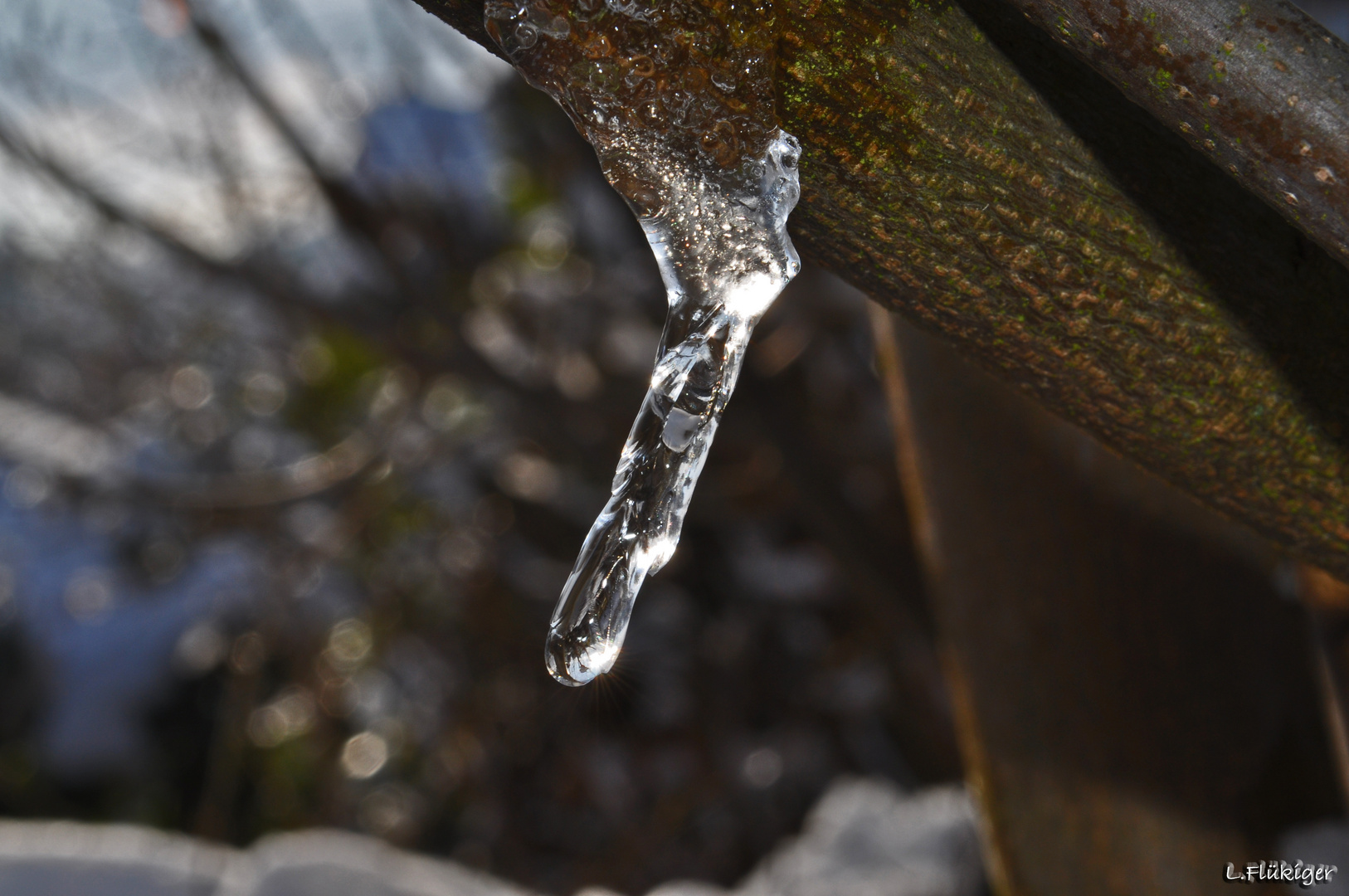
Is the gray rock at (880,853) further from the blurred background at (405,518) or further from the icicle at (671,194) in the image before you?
the icicle at (671,194)

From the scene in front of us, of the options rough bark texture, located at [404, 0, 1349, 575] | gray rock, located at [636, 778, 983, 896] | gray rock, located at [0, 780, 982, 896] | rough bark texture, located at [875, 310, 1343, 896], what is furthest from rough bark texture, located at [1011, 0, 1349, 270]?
gray rock, located at [636, 778, 983, 896]

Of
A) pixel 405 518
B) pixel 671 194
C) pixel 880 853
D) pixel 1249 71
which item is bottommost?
pixel 405 518

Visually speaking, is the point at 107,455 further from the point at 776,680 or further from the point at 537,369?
the point at 776,680

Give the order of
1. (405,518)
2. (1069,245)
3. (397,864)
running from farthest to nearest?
(405,518), (397,864), (1069,245)

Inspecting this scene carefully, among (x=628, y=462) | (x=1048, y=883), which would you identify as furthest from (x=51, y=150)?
(x=1048, y=883)

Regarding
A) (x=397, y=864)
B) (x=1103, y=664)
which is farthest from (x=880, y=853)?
(x=1103, y=664)

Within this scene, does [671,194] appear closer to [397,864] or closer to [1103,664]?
[1103,664]

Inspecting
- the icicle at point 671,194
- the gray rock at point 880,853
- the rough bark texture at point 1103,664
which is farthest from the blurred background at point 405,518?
the icicle at point 671,194
